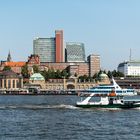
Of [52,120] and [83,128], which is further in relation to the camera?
[52,120]

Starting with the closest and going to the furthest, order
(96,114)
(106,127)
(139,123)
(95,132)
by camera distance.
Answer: (95,132)
(106,127)
(139,123)
(96,114)

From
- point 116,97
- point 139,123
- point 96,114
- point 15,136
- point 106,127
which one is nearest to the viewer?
point 15,136

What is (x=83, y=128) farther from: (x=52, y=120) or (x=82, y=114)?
(x=82, y=114)

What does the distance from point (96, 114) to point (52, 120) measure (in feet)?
33.9

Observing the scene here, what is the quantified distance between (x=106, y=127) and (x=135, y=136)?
6.95 metres

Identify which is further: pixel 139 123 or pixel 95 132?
pixel 139 123

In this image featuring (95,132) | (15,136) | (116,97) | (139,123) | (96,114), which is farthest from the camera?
(116,97)

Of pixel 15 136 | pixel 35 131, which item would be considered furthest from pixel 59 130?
pixel 15 136

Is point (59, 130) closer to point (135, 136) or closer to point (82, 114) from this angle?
point (135, 136)

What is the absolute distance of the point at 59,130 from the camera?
50.7m

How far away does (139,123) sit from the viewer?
5766 cm

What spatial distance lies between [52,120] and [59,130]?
992cm

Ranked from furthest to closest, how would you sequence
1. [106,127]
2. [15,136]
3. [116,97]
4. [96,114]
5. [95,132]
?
1. [116,97]
2. [96,114]
3. [106,127]
4. [95,132]
5. [15,136]

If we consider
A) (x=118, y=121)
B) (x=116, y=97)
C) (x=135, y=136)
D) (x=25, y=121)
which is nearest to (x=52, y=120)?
(x=25, y=121)
